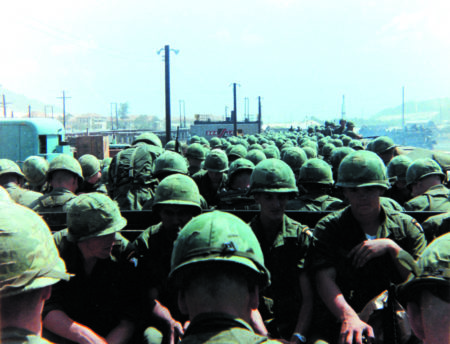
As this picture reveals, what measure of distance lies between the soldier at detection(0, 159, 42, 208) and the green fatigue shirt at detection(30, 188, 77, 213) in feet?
1.91

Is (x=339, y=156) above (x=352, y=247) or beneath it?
above

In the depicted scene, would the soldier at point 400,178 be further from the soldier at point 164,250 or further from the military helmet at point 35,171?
the military helmet at point 35,171

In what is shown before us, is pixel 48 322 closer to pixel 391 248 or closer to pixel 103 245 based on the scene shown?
pixel 103 245

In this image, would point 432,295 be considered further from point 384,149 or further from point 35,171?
point 384,149

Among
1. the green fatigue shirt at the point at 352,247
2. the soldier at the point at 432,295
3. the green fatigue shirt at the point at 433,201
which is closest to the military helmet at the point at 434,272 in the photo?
the soldier at the point at 432,295

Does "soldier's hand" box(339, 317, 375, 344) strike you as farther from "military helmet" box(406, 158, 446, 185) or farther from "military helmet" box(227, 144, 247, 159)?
"military helmet" box(227, 144, 247, 159)

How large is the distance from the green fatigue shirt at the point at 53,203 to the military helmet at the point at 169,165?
1231mm

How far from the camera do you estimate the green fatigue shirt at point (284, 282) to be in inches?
138

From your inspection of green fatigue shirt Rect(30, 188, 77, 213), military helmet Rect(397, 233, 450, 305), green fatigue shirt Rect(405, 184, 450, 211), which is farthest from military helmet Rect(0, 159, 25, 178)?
military helmet Rect(397, 233, 450, 305)

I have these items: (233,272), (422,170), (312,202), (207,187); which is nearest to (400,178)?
(422,170)

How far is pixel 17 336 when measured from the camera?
5.51 ft

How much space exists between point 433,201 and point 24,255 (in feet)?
14.8

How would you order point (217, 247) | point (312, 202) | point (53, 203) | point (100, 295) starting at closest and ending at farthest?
point (217, 247)
point (100, 295)
point (53, 203)
point (312, 202)

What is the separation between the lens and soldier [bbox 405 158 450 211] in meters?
4.96
